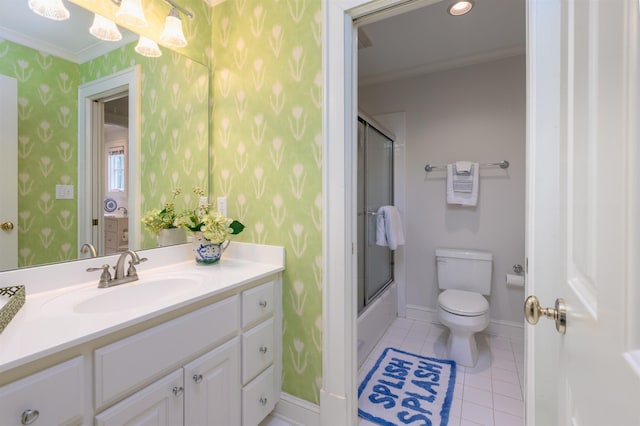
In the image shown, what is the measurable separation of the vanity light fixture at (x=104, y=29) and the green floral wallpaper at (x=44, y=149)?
0.18 meters

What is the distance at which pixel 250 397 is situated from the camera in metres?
1.31

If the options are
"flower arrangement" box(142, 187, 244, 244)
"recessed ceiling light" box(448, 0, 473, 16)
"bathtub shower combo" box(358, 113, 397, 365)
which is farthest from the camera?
"bathtub shower combo" box(358, 113, 397, 365)

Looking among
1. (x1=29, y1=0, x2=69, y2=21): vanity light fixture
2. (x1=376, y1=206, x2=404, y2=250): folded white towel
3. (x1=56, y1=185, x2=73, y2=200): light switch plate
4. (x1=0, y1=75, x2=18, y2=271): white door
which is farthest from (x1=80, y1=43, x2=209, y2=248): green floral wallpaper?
(x1=376, y1=206, x2=404, y2=250): folded white towel

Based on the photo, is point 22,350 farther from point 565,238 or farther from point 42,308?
point 565,238

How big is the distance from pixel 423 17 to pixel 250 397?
2.51 m

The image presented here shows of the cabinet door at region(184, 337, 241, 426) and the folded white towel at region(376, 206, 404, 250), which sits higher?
the folded white towel at region(376, 206, 404, 250)

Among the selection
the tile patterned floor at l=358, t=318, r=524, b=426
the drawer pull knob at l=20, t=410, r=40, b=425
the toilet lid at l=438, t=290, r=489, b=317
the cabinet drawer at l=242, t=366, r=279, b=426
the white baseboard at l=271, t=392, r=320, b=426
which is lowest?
the tile patterned floor at l=358, t=318, r=524, b=426

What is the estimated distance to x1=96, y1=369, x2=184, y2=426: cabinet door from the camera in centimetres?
82

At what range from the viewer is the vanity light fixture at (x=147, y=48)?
143 centimetres

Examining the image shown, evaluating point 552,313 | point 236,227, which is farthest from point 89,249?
point 552,313

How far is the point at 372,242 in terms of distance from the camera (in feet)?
8.26

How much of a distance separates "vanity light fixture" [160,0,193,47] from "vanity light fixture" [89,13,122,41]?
22cm

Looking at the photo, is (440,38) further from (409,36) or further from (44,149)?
(44,149)

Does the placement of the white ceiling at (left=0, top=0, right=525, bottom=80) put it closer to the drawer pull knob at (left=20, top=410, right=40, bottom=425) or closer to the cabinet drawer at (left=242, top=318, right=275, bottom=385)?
the drawer pull knob at (left=20, top=410, right=40, bottom=425)
